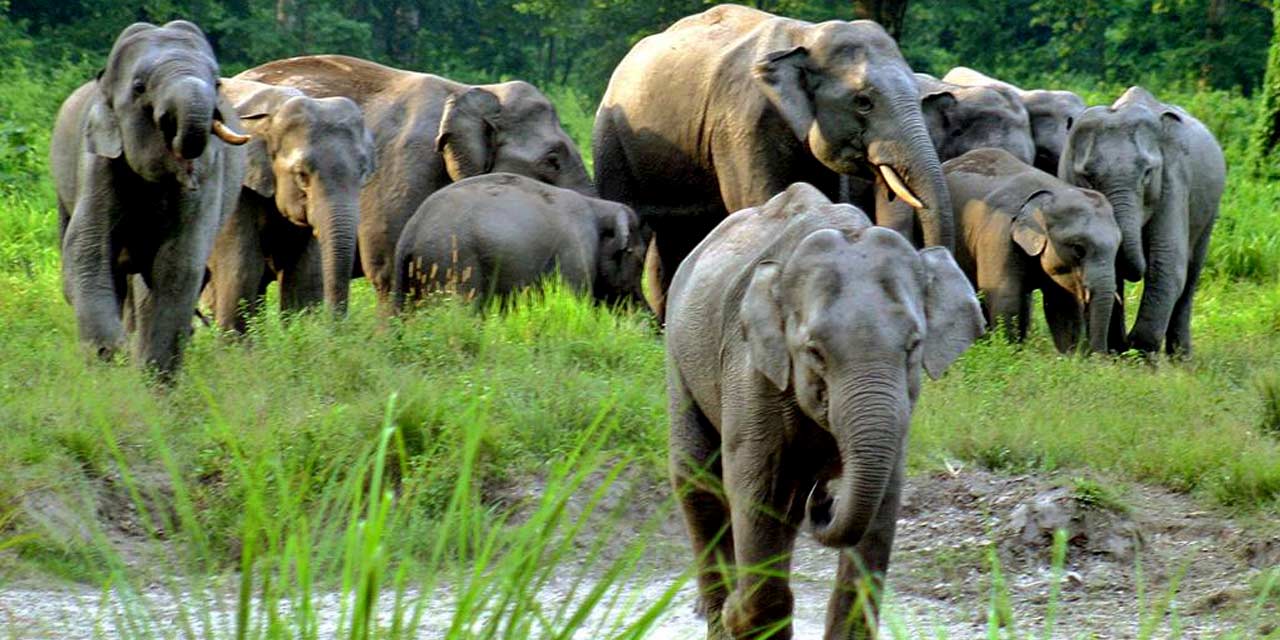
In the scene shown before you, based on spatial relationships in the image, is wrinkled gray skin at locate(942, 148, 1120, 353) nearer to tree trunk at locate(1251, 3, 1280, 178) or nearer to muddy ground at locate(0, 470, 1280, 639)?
muddy ground at locate(0, 470, 1280, 639)

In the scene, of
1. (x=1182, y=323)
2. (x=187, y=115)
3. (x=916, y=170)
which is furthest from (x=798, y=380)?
(x=1182, y=323)

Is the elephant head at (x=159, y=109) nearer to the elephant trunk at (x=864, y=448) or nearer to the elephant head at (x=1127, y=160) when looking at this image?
the elephant trunk at (x=864, y=448)

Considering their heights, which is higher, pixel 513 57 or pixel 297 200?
pixel 297 200

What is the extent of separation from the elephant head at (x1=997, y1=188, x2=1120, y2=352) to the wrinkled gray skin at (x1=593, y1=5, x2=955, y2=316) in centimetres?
84

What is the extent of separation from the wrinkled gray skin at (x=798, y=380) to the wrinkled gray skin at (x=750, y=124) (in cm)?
446

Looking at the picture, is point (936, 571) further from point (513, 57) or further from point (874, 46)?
point (513, 57)

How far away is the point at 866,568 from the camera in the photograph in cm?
580

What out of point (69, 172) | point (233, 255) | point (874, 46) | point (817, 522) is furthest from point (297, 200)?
point (817, 522)

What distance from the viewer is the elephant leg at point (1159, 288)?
491 inches

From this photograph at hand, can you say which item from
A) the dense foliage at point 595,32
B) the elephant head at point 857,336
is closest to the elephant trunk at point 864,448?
the elephant head at point 857,336

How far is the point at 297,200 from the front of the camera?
37.2ft

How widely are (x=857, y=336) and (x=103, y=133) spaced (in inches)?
190

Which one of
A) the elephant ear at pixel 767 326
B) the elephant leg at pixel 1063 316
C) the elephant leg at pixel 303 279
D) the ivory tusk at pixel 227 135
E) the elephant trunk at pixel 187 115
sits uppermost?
the elephant ear at pixel 767 326

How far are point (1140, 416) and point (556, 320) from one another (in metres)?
2.88
